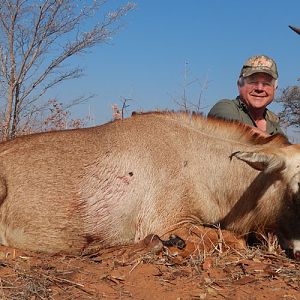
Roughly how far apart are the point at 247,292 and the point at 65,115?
1002cm

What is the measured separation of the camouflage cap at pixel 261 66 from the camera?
6.25 m

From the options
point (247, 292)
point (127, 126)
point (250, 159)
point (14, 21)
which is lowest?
point (247, 292)

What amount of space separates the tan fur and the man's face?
1606 millimetres

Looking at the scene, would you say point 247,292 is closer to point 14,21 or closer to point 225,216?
point 225,216

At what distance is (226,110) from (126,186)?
7.33 ft

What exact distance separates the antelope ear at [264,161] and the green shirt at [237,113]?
6.21 feet

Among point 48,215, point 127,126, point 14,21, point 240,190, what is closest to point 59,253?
point 48,215

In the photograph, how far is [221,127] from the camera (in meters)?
5.03

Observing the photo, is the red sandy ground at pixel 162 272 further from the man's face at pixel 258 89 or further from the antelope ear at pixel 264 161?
the man's face at pixel 258 89

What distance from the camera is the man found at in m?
6.27

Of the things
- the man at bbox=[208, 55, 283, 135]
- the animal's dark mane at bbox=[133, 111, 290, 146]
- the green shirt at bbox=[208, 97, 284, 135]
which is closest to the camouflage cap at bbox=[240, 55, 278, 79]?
the man at bbox=[208, 55, 283, 135]

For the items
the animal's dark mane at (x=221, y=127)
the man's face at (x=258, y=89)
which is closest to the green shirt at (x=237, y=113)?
the man's face at (x=258, y=89)

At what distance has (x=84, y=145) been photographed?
15.6ft

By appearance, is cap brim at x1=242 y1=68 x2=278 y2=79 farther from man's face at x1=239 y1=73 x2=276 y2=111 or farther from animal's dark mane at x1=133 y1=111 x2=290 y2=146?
animal's dark mane at x1=133 y1=111 x2=290 y2=146
